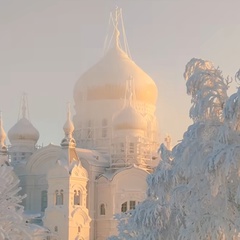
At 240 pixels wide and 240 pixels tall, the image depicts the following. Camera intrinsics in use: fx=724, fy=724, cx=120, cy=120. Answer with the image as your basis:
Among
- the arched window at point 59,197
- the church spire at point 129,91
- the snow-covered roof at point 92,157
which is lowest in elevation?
the arched window at point 59,197

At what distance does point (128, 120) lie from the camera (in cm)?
4188

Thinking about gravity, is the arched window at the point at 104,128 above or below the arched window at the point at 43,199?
above

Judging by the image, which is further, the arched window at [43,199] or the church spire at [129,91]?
the church spire at [129,91]

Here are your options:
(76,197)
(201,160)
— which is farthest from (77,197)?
(201,160)

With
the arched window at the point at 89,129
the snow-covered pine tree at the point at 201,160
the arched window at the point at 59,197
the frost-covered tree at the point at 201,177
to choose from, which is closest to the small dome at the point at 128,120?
the arched window at the point at 89,129

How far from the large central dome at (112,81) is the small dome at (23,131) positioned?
3.42m

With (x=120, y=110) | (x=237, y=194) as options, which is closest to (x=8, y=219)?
(x=237, y=194)

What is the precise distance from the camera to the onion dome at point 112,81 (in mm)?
44875

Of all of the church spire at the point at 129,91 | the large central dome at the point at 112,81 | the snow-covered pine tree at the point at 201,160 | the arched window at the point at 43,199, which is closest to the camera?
the snow-covered pine tree at the point at 201,160

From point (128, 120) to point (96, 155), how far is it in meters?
2.81

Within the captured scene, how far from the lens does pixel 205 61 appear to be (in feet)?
55.3

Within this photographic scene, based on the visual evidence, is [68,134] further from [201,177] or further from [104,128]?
[201,177]

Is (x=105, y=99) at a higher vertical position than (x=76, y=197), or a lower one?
higher

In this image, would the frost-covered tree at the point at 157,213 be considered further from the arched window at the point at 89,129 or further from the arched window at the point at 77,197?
the arched window at the point at 89,129
